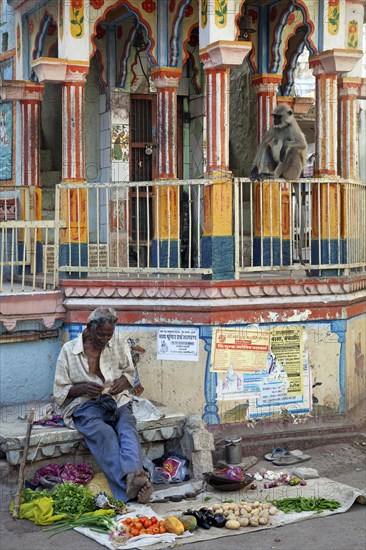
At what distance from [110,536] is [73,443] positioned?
4.60 ft

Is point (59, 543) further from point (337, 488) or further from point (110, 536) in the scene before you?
point (337, 488)

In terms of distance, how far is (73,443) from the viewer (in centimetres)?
787

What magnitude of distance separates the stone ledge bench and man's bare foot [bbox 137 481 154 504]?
817 mm

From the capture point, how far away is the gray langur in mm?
10242

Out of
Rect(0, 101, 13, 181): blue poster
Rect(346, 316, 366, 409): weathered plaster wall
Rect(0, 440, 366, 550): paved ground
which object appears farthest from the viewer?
Rect(0, 101, 13, 181): blue poster

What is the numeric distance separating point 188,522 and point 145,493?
58cm

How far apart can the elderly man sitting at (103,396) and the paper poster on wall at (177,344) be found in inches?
32.3

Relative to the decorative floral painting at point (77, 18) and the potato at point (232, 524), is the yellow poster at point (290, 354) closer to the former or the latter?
the potato at point (232, 524)

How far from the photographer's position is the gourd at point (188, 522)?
6.81 meters

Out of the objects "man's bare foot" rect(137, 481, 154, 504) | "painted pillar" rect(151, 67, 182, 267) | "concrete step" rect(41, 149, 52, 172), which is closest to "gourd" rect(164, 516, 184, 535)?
"man's bare foot" rect(137, 481, 154, 504)

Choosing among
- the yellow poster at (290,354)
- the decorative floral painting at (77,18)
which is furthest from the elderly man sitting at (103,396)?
the decorative floral painting at (77,18)

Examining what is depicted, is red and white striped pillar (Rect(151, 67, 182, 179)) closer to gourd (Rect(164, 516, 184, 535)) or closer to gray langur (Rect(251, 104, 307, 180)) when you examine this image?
gray langur (Rect(251, 104, 307, 180))

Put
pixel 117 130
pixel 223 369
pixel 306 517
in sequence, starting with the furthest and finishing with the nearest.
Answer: pixel 117 130, pixel 223 369, pixel 306 517

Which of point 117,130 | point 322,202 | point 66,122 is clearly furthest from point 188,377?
point 117,130
